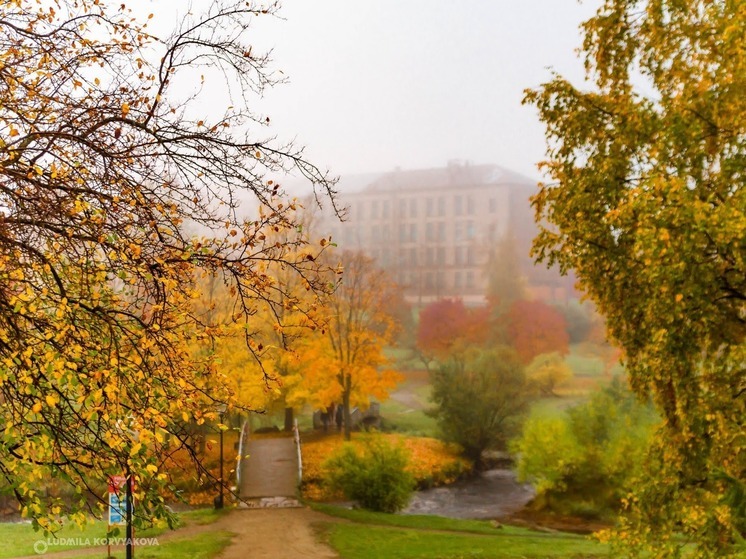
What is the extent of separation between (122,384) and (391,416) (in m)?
31.3

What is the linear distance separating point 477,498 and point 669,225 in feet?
58.4

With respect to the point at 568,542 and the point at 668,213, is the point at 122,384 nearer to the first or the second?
the point at 668,213

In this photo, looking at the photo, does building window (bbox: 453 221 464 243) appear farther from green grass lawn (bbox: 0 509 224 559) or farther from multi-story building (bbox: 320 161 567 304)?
green grass lawn (bbox: 0 509 224 559)

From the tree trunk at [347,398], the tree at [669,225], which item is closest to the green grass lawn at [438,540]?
the tree at [669,225]

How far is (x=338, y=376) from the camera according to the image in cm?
2517

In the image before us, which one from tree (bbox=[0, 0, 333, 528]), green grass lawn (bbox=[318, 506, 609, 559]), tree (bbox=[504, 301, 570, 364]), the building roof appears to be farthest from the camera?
the building roof

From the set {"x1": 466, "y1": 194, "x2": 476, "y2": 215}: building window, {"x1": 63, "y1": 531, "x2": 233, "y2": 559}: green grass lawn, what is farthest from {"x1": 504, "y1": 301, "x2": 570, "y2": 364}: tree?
{"x1": 63, "y1": 531, "x2": 233, "y2": 559}: green grass lawn

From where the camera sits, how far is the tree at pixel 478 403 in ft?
86.9

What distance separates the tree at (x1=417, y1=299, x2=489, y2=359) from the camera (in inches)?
1550

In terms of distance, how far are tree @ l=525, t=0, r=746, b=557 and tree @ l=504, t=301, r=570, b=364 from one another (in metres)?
30.9

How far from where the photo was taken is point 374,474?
60.0ft

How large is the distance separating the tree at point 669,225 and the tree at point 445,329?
30.0 meters

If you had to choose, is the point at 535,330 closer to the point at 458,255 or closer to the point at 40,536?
the point at 458,255

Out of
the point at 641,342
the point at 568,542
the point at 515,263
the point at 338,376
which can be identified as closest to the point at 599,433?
the point at 568,542
